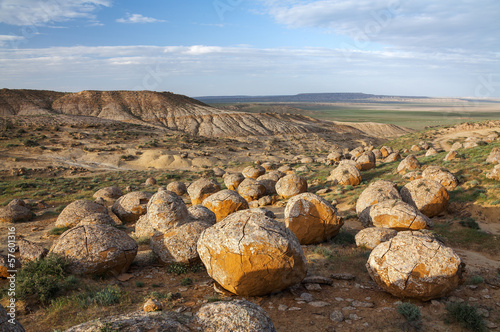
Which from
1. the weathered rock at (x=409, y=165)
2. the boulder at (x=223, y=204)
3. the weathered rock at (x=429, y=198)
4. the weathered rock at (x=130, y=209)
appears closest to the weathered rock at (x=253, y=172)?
the weathered rock at (x=409, y=165)

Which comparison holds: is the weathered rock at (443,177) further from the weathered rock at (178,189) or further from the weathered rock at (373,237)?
the weathered rock at (178,189)

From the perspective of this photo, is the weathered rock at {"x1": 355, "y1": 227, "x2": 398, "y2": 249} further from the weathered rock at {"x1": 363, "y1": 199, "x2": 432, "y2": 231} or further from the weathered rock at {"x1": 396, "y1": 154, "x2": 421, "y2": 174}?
the weathered rock at {"x1": 396, "y1": 154, "x2": 421, "y2": 174}

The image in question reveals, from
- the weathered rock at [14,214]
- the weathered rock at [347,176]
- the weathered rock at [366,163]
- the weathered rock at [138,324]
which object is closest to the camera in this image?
the weathered rock at [138,324]

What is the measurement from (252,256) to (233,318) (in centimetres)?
220

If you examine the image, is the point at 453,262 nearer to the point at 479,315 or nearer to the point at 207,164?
the point at 479,315

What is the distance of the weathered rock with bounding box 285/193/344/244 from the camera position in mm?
11484

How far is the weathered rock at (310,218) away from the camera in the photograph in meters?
11.5

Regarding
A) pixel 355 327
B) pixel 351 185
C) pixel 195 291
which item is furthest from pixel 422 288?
pixel 351 185

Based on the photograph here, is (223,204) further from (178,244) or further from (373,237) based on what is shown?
(373,237)

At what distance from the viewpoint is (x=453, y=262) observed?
729 centimetres

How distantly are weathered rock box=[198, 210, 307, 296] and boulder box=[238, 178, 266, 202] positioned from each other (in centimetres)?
1346

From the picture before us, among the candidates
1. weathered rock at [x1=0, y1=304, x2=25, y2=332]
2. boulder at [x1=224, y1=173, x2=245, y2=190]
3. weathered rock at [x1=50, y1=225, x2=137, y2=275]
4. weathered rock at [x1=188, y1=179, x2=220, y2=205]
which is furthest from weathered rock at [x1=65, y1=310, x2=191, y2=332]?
boulder at [x1=224, y1=173, x2=245, y2=190]

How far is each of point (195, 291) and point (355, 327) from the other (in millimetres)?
3870

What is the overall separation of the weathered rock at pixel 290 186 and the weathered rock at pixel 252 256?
487 inches
